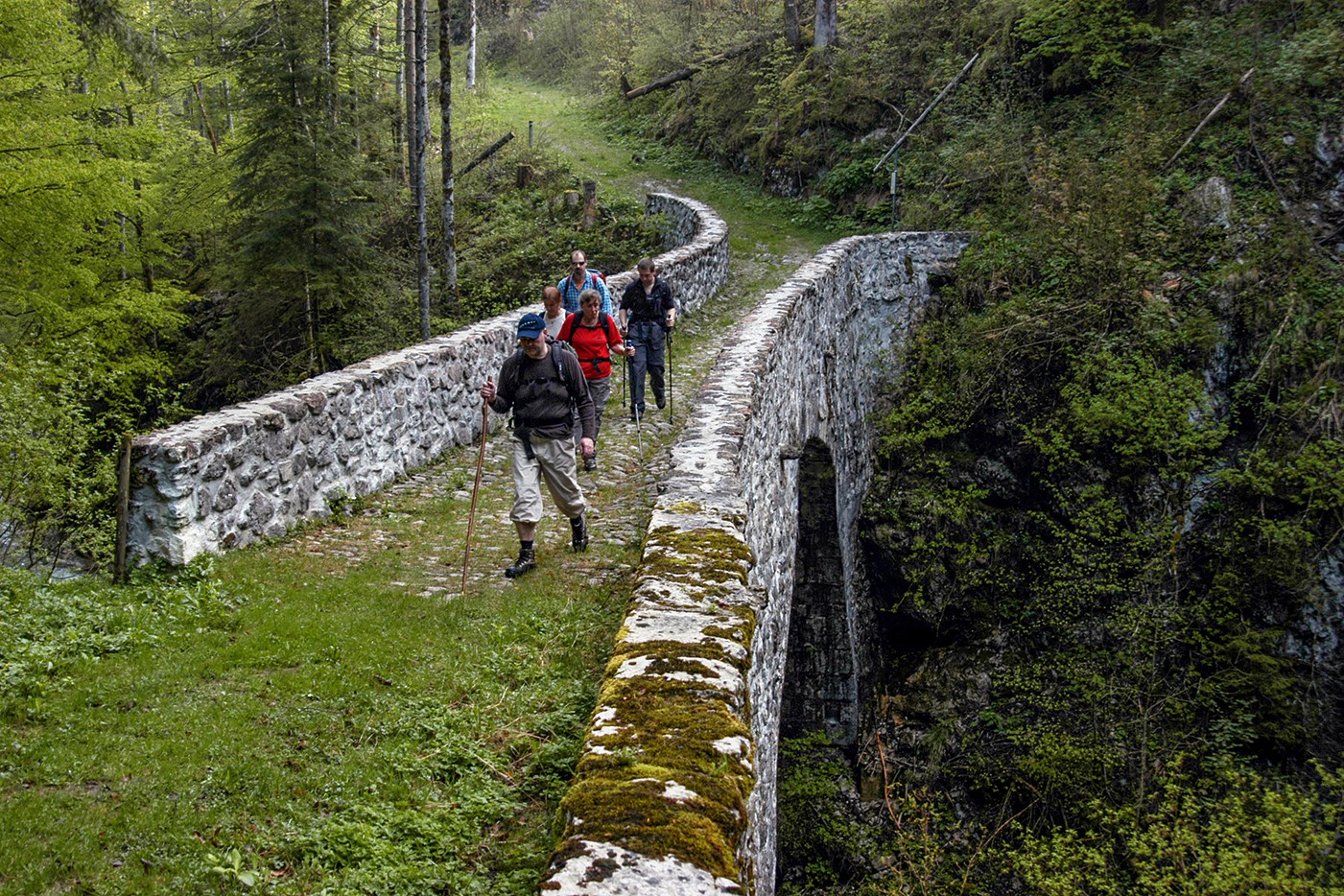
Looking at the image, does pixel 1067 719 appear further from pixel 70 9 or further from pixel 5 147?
pixel 70 9

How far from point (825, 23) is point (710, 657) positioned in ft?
79.7

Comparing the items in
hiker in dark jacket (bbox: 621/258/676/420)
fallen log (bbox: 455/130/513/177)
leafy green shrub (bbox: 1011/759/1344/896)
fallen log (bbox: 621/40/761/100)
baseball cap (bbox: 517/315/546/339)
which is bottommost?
leafy green shrub (bbox: 1011/759/1344/896)

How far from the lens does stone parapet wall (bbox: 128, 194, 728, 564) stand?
20.5 feet

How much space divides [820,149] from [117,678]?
70.3 ft

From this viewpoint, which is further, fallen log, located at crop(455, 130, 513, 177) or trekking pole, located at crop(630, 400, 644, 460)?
fallen log, located at crop(455, 130, 513, 177)

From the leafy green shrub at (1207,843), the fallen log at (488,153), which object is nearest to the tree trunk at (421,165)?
the fallen log at (488,153)

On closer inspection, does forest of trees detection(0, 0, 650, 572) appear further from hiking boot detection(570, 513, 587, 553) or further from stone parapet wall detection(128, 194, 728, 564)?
hiking boot detection(570, 513, 587, 553)

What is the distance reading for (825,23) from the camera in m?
24.5

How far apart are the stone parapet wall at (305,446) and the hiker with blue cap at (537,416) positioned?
1962 millimetres

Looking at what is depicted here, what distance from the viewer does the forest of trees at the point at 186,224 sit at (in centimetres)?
1338

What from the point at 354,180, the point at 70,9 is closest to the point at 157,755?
the point at 354,180

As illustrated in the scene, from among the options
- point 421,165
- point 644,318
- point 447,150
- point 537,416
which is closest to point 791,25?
point 447,150

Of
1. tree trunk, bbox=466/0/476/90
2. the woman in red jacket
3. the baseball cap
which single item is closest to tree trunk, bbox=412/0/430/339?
the woman in red jacket

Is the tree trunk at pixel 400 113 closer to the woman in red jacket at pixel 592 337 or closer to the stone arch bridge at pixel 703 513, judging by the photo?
the stone arch bridge at pixel 703 513
